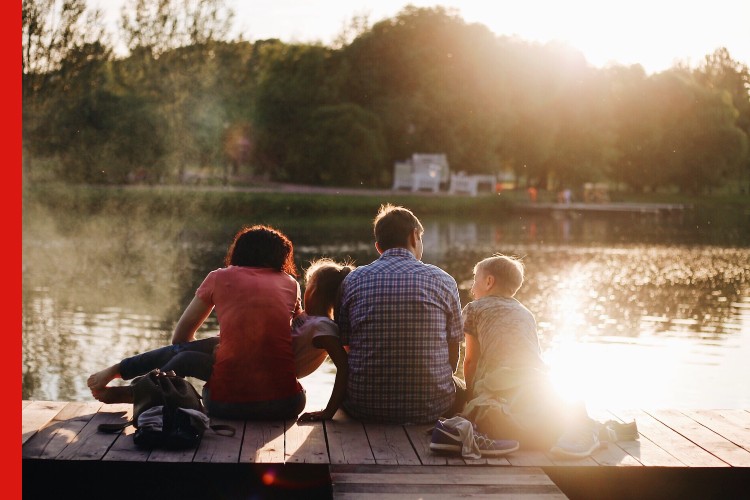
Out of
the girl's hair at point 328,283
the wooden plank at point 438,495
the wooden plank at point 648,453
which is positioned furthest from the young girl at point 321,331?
the wooden plank at point 648,453

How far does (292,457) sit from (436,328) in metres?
0.94

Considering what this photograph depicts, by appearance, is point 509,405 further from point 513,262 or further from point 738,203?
point 738,203

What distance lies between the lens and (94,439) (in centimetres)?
449

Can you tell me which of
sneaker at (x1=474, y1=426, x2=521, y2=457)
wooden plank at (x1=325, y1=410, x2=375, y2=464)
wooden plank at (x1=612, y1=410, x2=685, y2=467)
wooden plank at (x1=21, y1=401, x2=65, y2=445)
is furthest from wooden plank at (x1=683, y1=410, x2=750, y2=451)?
wooden plank at (x1=21, y1=401, x2=65, y2=445)

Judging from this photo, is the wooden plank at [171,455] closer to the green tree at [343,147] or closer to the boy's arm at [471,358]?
the boy's arm at [471,358]

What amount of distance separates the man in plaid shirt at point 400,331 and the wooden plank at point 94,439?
1175 mm

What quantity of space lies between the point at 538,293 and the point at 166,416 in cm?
1269

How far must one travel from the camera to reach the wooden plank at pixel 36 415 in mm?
4605

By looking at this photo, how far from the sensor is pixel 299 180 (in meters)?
46.5

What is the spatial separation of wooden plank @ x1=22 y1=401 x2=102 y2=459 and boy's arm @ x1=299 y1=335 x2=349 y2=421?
1088mm

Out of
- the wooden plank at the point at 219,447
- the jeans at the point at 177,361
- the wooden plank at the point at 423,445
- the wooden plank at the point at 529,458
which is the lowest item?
the wooden plank at the point at 529,458

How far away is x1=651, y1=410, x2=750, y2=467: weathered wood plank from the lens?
4457 millimetres

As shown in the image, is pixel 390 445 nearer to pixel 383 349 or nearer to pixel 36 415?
pixel 383 349

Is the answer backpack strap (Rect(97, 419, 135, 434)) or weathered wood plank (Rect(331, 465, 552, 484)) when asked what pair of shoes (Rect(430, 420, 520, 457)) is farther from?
backpack strap (Rect(97, 419, 135, 434))
